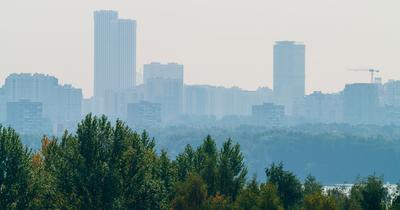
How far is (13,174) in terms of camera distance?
47.2 meters

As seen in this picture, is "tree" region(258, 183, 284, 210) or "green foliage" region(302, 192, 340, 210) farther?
"tree" region(258, 183, 284, 210)

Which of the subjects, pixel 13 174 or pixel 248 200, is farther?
pixel 248 200

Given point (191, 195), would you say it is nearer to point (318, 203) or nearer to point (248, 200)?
point (248, 200)

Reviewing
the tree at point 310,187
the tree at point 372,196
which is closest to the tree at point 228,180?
the tree at point 310,187

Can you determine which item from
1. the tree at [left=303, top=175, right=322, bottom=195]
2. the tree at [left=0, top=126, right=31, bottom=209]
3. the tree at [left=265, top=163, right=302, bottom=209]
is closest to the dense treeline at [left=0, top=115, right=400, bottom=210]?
the tree at [left=0, top=126, right=31, bottom=209]

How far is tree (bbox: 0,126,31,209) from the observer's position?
153 feet

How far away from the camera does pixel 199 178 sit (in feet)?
164

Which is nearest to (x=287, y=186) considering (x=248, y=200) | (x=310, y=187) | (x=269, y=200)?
(x=310, y=187)

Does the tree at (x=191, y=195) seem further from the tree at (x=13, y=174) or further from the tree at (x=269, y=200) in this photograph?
the tree at (x=13, y=174)

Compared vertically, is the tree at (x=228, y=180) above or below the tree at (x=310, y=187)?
above

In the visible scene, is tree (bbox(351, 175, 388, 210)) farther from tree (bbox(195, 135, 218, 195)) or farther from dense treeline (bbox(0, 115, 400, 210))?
tree (bbox(195, 135, 218, 195))

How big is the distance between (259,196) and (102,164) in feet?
19.9

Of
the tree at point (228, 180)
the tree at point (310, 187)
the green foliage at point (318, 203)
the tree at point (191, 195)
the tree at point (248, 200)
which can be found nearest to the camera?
the green foliage at point (318, 203)

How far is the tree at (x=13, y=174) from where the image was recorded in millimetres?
46656
